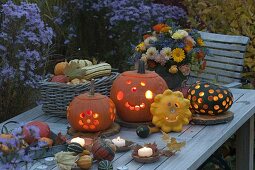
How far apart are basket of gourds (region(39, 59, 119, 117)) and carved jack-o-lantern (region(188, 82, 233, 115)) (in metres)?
0.47

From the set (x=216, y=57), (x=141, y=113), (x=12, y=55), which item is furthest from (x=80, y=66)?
(x=216, y=57)

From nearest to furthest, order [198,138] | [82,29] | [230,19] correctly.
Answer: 1. [198,138]
2. [230,19]
3. [82,29]

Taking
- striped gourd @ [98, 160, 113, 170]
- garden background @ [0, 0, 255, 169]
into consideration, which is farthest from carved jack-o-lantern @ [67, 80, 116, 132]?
garden background @ [0, 0, 255, 169]

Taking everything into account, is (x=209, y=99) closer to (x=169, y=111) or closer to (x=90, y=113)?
(x=169, y=111)

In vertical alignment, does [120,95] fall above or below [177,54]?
below

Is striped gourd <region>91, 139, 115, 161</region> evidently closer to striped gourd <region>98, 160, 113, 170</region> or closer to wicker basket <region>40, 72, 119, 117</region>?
striped gourd <region>98, 160, 113, 170</region>

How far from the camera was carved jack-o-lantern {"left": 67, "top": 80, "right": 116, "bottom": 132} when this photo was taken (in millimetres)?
2811

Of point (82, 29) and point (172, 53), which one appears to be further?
point (82, 29)

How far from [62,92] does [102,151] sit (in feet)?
2.44

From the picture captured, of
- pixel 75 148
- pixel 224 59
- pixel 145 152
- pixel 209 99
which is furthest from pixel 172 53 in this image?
pixel 224 59

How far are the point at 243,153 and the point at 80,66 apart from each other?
118 centimetres

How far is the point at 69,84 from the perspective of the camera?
10.2ft

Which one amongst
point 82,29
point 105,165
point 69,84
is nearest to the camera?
point 105,165

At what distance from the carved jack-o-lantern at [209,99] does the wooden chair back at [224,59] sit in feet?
4.07
